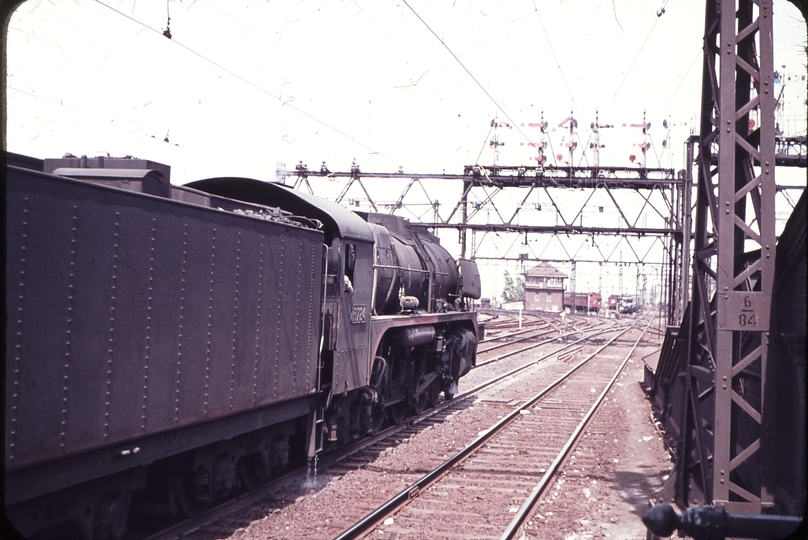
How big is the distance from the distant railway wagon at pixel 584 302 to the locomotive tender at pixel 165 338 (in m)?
80.4

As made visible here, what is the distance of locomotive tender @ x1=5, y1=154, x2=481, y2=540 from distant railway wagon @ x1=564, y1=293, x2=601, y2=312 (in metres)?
80.4

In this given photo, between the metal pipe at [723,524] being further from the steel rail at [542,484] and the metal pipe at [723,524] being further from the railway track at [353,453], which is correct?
the railway track at [353,453]

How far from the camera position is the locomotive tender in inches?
170

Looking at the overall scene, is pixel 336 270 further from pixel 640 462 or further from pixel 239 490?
pixel 640 462

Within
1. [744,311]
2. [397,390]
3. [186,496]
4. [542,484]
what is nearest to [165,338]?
[186,496]

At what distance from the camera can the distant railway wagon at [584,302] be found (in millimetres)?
87938

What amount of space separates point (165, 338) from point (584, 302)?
88.3 metres

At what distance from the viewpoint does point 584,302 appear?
8969 cm

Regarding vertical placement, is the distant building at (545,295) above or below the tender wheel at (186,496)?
above

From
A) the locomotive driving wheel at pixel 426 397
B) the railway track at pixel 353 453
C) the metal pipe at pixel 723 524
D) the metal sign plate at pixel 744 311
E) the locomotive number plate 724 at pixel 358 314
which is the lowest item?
the railway track at pixel 353 453

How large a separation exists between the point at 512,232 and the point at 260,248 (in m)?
22.9

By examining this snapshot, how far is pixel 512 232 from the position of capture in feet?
95.6

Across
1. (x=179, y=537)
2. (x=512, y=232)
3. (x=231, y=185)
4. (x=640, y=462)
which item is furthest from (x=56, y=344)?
(x=512, y=232)

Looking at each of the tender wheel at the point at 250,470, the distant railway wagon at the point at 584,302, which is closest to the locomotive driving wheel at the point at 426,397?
the tender wheel at the point at 250,470
